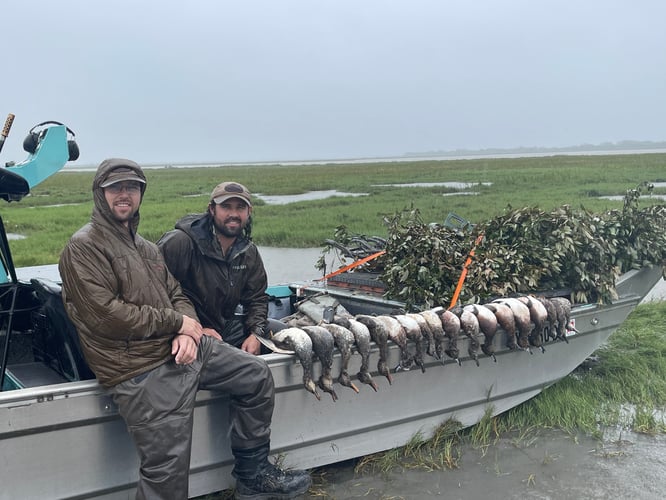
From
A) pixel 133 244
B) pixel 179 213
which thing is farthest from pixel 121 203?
pixel 179 213

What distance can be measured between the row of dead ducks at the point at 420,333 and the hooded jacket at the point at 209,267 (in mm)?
397

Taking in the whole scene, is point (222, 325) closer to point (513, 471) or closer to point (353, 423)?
point (353, 423)

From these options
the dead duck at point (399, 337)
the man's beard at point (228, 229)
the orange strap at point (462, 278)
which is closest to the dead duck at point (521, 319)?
the orange strap at point (462, 278)

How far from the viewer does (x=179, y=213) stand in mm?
23875

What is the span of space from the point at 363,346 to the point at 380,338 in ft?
0.59

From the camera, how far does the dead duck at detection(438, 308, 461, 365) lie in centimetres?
471

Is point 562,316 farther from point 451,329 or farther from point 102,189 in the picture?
point 102,189

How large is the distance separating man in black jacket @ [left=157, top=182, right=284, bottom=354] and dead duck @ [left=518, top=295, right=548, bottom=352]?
2165 mm

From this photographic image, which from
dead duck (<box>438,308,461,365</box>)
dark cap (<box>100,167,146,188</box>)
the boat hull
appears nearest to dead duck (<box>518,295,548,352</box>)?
the boat hull

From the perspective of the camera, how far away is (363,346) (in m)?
4.28

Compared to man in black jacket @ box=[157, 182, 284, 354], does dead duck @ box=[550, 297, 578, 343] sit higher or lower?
lower

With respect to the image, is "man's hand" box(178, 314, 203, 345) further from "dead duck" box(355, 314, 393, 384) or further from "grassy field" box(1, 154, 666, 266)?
"grassy field" box(1, 154, 666, 266)

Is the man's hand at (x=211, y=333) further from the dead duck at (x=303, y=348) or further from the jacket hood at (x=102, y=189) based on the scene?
the jacket hood at (x=102, y=189)

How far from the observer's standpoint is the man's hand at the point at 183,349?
134 inches
